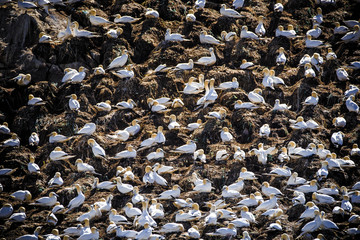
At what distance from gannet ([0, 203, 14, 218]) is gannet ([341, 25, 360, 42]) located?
15.3 m

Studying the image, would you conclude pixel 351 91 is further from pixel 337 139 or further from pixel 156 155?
pixel 156 155

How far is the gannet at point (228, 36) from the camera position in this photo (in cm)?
2377

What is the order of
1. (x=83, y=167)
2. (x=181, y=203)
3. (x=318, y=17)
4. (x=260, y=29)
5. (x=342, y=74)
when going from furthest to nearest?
(x=318, y=17), (x=260, y=29), (x=342, y=74), (x=83, y=167), (x=181, y=203)

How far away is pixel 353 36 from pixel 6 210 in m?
15.8

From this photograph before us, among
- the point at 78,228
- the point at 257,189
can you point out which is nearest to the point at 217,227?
the point at 257,189

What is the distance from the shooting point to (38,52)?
23.0 m

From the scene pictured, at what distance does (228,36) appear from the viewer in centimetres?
2381

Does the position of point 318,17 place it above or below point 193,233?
above

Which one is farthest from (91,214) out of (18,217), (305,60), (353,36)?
(353,36)

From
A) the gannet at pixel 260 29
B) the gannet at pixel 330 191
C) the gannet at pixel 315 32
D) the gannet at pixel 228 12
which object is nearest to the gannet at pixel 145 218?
the gannet at pixel 330 191

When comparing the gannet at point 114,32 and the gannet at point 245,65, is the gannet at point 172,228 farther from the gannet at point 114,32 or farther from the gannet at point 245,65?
the gannet at point 114,32

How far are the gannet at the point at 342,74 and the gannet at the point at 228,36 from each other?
4.58 m

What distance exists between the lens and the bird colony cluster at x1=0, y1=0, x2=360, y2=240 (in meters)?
17.2

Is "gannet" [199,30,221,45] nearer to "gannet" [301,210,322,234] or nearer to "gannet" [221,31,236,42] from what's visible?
"gannet" [221,31,236,42]
